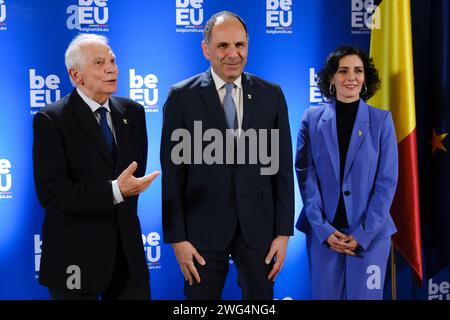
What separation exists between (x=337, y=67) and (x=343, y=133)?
0.40 m

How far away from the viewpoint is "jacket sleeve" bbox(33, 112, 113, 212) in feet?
8.45

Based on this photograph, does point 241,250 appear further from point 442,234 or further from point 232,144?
point 442,234

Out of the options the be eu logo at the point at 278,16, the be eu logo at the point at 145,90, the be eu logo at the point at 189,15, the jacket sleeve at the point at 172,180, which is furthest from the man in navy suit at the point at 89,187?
the be eu logo at the point at 278,16

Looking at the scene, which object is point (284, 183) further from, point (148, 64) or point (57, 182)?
point (148, 64)

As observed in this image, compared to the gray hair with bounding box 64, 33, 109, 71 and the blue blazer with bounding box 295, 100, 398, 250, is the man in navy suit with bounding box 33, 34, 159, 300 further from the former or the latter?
the blue blazer with bounding box 295, 100, 398, 250

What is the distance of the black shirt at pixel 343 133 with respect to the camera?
3081 mm

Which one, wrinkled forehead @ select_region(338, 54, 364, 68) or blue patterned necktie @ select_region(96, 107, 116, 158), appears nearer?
blue patterned necktie @ select_region(96, 107, 116, 158)

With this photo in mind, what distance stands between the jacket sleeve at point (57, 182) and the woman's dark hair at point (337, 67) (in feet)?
4.86

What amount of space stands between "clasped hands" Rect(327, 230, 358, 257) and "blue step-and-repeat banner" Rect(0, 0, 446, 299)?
0.73m

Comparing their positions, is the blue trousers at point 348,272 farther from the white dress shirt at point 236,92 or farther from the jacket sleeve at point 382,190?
the white dress shirt at point 236,92

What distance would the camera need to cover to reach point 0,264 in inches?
141

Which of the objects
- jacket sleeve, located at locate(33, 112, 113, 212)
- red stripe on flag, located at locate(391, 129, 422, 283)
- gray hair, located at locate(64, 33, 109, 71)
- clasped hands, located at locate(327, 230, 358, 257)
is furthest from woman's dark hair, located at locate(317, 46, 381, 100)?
jacket sleeve, located at locate(33, 112, 113, 212)

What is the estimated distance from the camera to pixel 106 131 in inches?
106

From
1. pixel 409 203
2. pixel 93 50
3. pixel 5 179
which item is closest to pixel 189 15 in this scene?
pixel 93 50
